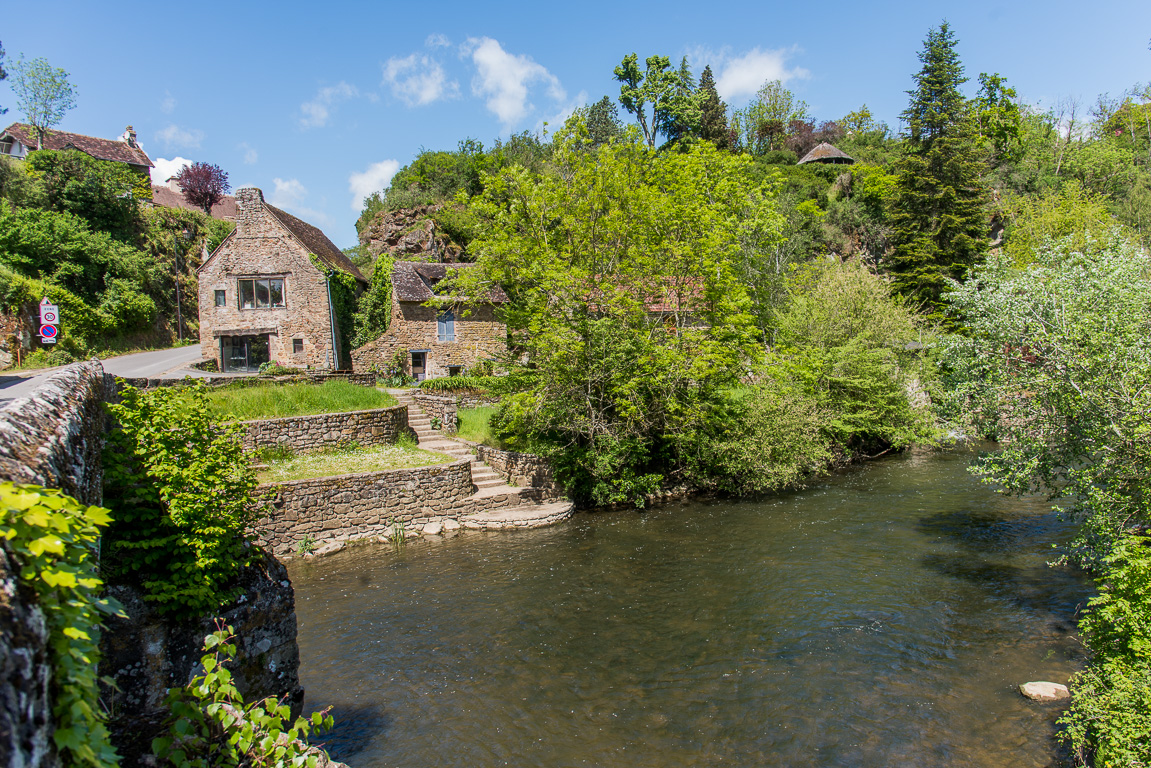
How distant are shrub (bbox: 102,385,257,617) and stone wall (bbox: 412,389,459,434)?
18354 millimetres

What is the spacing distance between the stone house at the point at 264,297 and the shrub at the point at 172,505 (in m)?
28.6

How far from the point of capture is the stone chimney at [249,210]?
33.1m

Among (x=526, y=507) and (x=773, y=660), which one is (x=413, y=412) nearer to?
(x=526, y=507)

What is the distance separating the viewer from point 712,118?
60.4 meters

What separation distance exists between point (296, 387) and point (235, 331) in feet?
46.9

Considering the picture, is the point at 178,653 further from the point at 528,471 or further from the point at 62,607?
the point at 528,471

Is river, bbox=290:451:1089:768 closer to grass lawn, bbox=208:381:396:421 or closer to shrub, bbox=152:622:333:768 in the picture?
shrub, bbox=152:622:333:768

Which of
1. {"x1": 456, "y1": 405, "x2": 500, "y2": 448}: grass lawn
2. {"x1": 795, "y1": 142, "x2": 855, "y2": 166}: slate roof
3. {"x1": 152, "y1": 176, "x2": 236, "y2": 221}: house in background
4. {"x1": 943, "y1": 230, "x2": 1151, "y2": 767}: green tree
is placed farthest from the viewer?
{"x1": 795, "y1": 142, "x2": 855, "y2": 166}: slate roof

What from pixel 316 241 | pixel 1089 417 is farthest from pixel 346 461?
pixel 316 241

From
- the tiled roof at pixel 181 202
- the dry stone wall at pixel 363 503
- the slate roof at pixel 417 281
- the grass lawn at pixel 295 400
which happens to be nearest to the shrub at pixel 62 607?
the dry stone wall at pixel 363 503

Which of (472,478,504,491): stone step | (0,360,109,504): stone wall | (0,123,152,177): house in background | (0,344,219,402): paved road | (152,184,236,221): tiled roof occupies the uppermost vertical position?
(0,123,152,177): house in background

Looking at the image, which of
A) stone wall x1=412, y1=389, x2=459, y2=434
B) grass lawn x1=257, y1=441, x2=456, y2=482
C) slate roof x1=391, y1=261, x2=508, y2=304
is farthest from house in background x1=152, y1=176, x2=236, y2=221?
grass lawn x1=257, y1=441, x2=456, y2=482

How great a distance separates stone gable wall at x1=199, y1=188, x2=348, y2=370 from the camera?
110ft

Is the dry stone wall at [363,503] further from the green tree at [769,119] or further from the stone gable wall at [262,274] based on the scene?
the green tree at [769,119]
